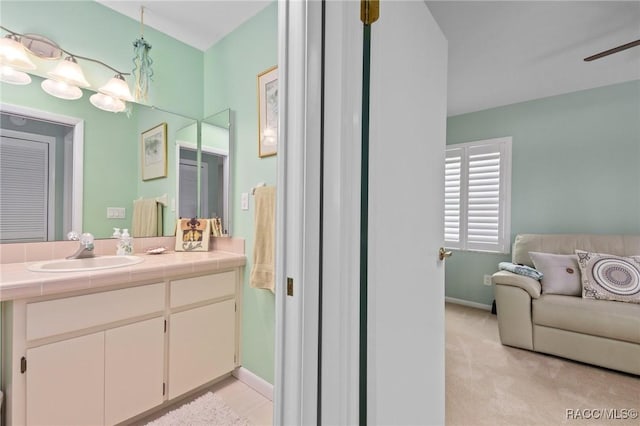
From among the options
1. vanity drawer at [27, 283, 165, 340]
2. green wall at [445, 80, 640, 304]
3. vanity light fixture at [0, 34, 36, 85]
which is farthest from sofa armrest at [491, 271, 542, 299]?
vanity light fixture at [0, 34, 36, 85]

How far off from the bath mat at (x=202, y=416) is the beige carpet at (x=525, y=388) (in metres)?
1.19

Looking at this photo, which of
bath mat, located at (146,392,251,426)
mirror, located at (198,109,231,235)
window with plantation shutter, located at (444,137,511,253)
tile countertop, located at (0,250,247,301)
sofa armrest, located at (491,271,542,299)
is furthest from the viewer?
window with plantation shutter, located at (444,137,511,253)

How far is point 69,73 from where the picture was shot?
165 cm

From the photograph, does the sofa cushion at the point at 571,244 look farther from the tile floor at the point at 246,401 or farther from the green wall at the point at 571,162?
the tile floor at the point at 246,401

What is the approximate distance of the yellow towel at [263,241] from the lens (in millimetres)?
1737

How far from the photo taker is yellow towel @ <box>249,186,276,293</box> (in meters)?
1.74

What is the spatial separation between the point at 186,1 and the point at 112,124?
906 mm

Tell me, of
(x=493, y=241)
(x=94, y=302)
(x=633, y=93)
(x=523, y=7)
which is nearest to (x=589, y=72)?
(x=633, y=93)

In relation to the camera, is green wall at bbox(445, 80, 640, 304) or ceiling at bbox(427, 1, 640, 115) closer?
ceiling at bbox(427, 1, 640, 115)

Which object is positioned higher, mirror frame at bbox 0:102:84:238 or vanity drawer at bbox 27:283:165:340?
mirror frame at bbox 0:102:84:238

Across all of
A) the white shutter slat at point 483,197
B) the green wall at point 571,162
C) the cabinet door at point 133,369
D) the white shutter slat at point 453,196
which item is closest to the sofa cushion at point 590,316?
the green wall at point 571,162

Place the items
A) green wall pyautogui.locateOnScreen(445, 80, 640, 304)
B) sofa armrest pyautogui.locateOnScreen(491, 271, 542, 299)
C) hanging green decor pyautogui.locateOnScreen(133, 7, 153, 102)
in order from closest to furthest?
hanging green decor pyautogui.locateOnScreen(133, 7, 153, 102) < sofa armrest pyautogui.locateOnScreen(491, 271, 542, 299) < green wall pyautogui.locateOnScreen(445, 80, 640, 304)

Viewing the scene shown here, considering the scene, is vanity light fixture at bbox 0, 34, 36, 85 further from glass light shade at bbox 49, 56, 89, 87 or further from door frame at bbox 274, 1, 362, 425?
door frame at bbox 274, 1, 362, 425

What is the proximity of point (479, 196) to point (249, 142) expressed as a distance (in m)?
2.88
